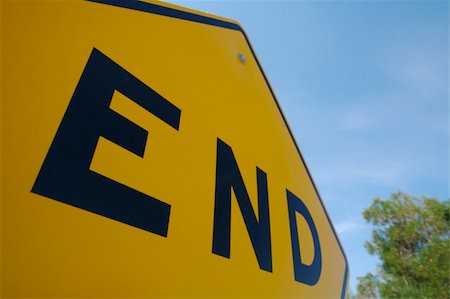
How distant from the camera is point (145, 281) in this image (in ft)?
1.53

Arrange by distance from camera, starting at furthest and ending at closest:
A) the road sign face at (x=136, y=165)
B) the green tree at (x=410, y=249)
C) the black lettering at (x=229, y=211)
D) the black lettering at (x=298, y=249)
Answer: the green tree at (x=410, y=249)
the black lettering at (x=298, y=249)
the black lettering at (x=229, y=211)
the road sign face at (x=136, y=165)

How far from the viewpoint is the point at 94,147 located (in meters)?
0.47

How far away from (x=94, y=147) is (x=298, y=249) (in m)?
0.58

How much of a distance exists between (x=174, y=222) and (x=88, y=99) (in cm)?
24

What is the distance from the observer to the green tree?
10930mm

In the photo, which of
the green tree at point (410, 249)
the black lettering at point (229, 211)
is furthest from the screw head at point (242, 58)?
the green tree at point (410, 249)

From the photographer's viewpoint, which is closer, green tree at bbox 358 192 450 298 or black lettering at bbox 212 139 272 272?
black lettering at bbox 212 139 272 272

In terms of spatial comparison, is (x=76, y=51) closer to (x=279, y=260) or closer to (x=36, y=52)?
(x=36, y=52)

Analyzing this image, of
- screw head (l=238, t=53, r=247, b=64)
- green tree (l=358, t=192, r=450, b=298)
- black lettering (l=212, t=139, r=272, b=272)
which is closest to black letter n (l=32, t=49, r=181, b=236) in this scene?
black lettering (l=212, t=139, r=272, b=272)

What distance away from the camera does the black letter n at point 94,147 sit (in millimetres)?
424

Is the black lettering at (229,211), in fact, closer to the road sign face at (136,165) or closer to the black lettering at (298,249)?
the road sign face at (136,165)

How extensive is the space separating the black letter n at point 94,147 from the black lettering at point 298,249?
41 cm

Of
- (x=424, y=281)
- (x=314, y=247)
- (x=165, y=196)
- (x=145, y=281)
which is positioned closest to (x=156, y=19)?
(x=165, y=196)

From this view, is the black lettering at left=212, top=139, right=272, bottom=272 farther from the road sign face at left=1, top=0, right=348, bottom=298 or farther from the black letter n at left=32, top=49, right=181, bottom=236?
the black letter n at left=32, top=49, right=181, bottom=236
